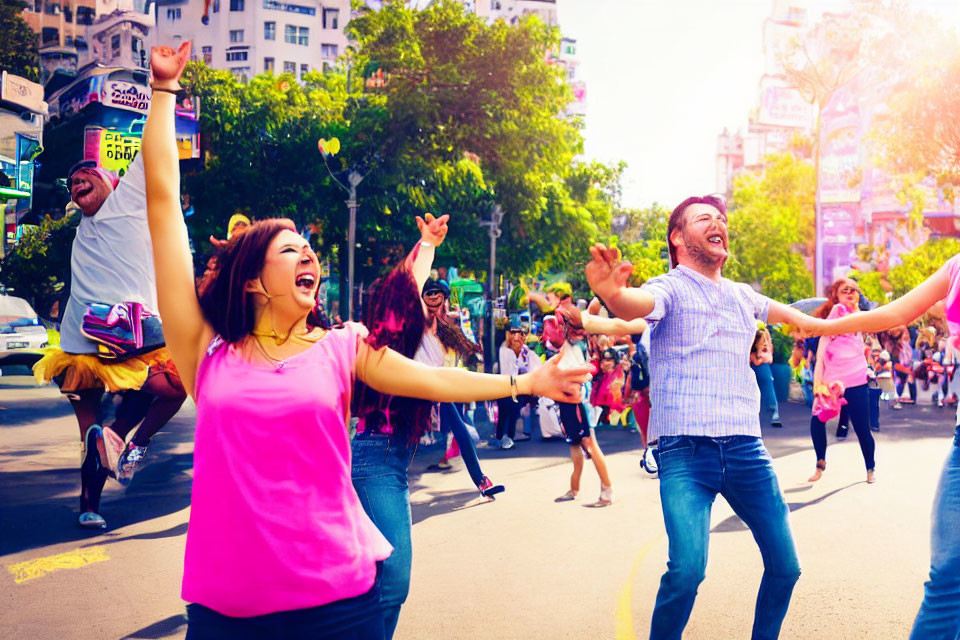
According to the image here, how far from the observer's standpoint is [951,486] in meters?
3.22

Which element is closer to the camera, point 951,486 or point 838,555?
point 951,486

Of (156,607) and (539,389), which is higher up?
(539,389)

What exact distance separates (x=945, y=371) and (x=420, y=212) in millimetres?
13501

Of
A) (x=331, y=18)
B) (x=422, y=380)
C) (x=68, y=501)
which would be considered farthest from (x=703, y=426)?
(x=331, y=18)

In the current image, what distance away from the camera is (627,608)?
4.97 meters

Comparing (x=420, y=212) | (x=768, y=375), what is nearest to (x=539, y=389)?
(x=768, y=375)

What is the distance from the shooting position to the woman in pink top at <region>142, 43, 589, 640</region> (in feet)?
7.41

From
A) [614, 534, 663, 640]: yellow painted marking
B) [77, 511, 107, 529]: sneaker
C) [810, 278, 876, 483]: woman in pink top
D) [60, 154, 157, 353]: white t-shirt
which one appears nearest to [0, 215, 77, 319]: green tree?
[77, 511, 107, 529]: sneaker

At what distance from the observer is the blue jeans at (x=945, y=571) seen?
10.2 feet

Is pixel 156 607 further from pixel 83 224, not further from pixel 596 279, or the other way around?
pixel 596 279

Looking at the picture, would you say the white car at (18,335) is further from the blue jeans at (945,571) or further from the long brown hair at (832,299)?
the blue jeans at (945,571)

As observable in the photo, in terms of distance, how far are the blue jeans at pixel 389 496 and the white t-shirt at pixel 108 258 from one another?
3.11 metres

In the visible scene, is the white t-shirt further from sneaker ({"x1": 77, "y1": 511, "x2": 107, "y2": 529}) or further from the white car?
the white car

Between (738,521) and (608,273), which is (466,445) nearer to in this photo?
(738,521)
